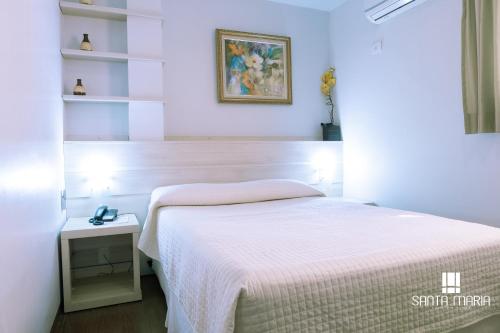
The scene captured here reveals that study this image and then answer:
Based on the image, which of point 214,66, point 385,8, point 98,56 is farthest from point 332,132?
point 98,56

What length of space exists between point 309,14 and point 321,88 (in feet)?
2.53

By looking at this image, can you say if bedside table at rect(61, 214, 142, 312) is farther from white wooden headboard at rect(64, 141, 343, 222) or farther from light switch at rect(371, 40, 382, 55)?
light switch at rect(371, 40, 382, 55)

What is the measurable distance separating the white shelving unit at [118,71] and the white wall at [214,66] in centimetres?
18

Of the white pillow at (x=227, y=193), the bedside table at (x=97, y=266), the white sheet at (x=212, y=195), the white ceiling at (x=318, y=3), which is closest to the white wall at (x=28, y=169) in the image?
the bedside table at (x=97, y=266)

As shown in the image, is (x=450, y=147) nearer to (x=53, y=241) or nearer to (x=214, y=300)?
(x=214, y=300)

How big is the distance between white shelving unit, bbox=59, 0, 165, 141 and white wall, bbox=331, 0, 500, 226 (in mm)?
1781

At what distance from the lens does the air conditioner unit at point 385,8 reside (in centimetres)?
247

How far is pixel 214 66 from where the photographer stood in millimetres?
3086

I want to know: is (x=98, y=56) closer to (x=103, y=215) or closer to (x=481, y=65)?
(x=103, y=215)

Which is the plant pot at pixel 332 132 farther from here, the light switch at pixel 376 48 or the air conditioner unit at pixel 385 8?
the air conditioner unit at pixel 385 8

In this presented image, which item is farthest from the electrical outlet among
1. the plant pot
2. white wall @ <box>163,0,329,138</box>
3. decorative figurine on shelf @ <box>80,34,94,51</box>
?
decorative figurine on shelf @ <box>80,34,94,51</box>

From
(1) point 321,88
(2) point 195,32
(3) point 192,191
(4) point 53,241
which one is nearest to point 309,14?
(1) point 321,88

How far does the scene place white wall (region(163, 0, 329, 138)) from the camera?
2.96 meters

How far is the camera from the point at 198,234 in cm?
149
